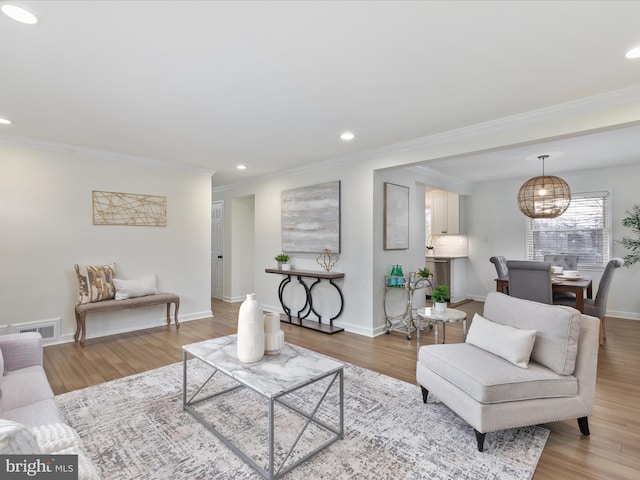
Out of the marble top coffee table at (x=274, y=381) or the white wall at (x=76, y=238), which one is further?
the white wall at (x=76, y=238)

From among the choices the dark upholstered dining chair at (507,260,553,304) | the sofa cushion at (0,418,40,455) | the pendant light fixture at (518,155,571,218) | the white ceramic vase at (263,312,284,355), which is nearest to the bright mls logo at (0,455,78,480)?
the sofa cushion at (0,418,40,455)

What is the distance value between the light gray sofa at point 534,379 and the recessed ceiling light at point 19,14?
10.5 feet

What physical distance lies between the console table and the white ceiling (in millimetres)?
1887

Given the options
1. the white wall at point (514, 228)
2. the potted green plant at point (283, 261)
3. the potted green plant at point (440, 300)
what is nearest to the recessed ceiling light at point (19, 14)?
the potted green plant at point (440, 300)

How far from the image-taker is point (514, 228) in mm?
6457

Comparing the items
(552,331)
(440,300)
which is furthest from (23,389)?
(440,300)

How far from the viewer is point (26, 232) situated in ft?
12.9

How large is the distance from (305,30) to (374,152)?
255 centimetres

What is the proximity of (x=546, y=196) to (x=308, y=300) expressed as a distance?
3.61 metres

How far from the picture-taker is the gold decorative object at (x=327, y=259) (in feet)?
16.0

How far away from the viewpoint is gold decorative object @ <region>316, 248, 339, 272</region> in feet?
16.0

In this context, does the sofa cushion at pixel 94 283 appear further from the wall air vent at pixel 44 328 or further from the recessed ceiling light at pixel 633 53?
the recessed ceiling light at pixel 633 53

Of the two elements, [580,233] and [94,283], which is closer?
[94,283]

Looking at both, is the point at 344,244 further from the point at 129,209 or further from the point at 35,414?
the point at 35,414
